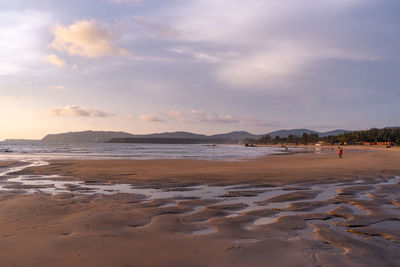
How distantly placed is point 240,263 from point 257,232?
151cm

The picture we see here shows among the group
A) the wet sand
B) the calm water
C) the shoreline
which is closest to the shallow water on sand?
the wet sand

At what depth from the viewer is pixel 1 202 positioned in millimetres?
8539

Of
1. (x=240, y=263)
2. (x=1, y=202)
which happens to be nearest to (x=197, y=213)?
(x=240, y=263)

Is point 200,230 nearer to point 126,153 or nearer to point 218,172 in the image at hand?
point 218,172

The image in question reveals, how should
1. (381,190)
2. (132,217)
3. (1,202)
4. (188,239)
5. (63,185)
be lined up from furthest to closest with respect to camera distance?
(63,185) < (381,190) < (1,202) < (132,217) < (188,239)

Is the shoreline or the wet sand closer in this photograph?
the wet sand

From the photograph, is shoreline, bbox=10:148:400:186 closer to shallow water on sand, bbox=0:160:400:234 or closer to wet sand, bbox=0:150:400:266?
shallow water on sand, bbox=0:160:400:234

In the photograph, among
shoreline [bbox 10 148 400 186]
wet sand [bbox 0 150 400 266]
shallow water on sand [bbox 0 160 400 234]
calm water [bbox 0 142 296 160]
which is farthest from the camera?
calm water [bbox 0 142 296 160]

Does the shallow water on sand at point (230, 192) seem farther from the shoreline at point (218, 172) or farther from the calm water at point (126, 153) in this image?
the calm water at point (126, 153)

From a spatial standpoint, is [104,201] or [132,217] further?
[104,201]

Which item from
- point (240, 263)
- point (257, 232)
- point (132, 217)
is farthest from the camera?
point (132, 217)

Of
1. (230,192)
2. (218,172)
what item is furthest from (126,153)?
(230,192)

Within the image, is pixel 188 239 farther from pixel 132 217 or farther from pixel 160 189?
pixel 160 189

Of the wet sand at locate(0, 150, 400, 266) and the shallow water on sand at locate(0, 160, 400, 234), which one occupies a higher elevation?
the wet sand at locate(0, 150, 400, 266)
